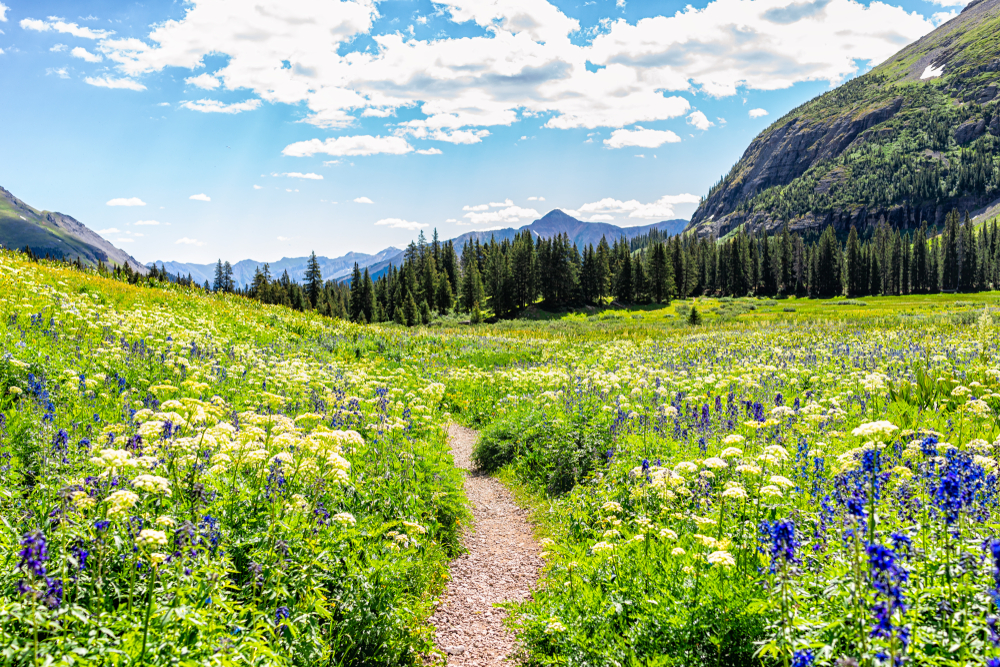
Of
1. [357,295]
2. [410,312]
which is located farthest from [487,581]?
[357,295]

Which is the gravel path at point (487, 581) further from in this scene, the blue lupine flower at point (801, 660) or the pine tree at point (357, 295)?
the pine tree at point (357, 295)

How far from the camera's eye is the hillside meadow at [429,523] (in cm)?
349

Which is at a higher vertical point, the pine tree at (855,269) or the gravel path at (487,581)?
the pine tree at (855,269)

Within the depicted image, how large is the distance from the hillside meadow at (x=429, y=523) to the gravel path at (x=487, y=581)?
1.11 feet

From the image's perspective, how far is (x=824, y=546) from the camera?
510 cm

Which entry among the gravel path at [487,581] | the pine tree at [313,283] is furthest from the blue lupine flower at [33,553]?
the pine tree at [313,283]

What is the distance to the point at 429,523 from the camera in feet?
26.7

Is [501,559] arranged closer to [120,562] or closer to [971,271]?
[120,562]

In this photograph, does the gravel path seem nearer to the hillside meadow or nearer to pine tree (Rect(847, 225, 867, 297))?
the hillside meadow

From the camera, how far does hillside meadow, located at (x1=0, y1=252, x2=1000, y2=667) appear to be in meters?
3.49

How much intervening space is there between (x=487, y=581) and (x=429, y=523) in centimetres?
130

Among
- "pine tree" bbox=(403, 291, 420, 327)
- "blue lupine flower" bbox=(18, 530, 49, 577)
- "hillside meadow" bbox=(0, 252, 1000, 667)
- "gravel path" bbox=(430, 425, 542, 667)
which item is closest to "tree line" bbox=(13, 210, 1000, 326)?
"pine tree" bbox=(403, 291, 420, 327)

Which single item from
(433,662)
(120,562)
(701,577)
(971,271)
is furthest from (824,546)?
(971,271)

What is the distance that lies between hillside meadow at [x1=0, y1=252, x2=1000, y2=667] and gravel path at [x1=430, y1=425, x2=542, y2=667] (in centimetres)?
34
